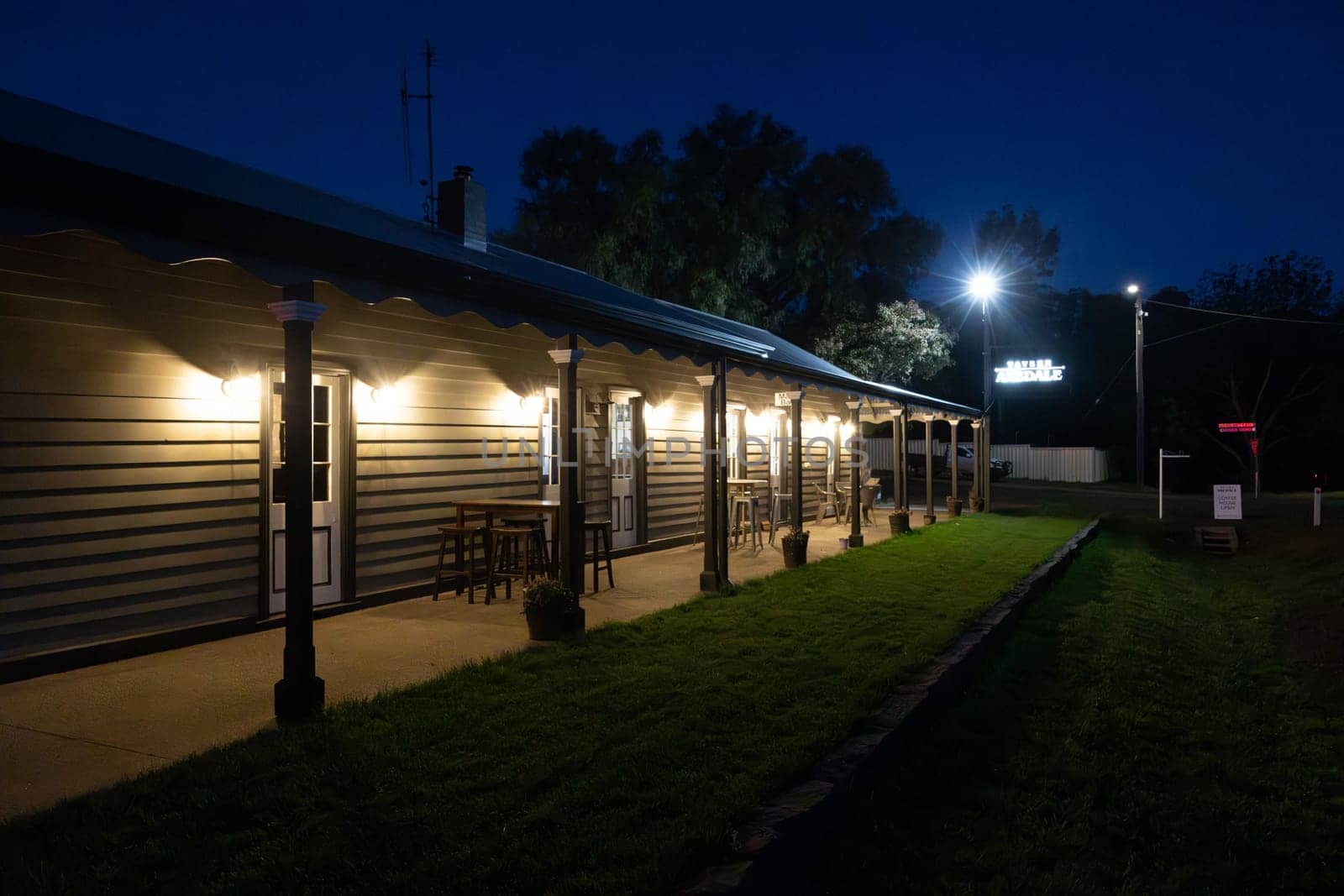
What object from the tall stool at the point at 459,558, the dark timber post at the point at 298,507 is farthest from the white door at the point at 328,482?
the dark timber post at the point at 298,507

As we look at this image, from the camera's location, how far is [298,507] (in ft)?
14.8

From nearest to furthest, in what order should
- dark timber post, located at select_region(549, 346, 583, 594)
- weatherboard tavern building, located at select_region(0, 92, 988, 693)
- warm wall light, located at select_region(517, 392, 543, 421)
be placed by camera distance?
weatherboard tavern building, located at select_region(0, 92, 988, 693), dark timber post, located at select_region(549, 346, 583, 594), warm wall light, located at select_region(517, 392, 543, 421)

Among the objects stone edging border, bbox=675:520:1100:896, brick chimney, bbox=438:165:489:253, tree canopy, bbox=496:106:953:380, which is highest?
tree canopy, bbox=496:106:953:380

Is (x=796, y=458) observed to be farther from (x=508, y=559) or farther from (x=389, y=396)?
(x=389, y=396)

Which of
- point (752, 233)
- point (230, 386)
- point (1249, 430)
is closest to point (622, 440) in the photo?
point (230, 386)

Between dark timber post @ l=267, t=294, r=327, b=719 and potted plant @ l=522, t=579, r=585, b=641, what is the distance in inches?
69.6

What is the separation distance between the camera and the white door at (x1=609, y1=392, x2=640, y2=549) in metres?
10.9

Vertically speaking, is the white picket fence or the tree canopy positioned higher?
the tree canopy

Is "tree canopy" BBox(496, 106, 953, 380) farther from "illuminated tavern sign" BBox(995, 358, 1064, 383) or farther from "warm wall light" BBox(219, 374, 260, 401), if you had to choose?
"warm wall light" BBox(219, 374, 260, 401)

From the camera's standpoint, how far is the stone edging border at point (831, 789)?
9.60ft

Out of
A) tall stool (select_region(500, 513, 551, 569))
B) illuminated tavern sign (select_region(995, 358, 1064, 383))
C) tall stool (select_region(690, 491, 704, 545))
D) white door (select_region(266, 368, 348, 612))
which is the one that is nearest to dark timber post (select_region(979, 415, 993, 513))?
tall stool (select_region(690, 491, 704, 545))

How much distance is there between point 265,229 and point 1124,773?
15.6 ft

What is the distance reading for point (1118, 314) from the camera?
143 ft

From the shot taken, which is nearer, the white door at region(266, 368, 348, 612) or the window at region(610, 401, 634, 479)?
the white door at region(266, 368, 348, 612)
